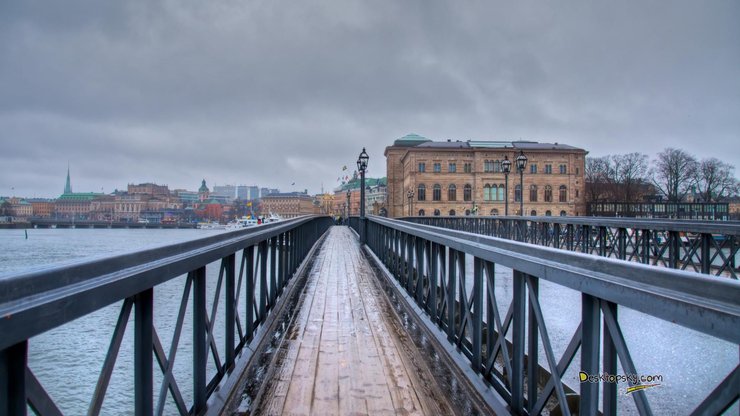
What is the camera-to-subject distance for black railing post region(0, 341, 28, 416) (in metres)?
1.23

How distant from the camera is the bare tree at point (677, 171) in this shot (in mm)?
64062

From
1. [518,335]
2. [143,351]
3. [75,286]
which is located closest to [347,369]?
[518,335]

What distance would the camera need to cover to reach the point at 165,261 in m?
2.23

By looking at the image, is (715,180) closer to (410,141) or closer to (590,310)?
(410,141)

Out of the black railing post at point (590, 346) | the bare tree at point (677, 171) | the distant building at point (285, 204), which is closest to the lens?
the black railing post at point (590, 346)

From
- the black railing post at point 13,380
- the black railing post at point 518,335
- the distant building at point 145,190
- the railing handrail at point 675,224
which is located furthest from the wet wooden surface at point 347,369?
the distant building at point 145,190

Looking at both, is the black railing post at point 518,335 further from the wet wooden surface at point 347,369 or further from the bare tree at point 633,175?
the bare tree at point 633,175

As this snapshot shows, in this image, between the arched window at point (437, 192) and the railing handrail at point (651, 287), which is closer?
the railing handrail at point (651, 287)

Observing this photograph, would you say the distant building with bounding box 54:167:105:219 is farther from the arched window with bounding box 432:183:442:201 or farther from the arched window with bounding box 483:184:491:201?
the arched window with bounding box 483:184:491:201

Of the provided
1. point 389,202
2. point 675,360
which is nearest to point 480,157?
point 389,202

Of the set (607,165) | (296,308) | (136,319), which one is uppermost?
(607,165)

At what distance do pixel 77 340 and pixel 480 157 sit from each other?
223 feet

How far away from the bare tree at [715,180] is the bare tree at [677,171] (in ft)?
4.97

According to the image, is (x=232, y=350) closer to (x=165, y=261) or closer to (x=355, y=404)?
(x=355, y=404)
